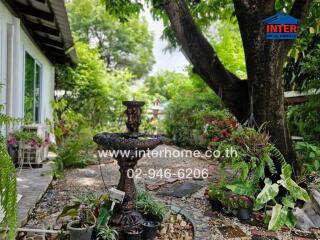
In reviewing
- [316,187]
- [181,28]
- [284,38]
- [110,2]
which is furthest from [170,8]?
[316,187]

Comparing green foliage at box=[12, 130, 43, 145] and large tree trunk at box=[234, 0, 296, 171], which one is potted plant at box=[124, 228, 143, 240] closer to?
large tree trunk at box=[234, 0, 296, 171]

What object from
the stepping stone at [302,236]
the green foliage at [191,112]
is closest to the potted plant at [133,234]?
the stepping stone at [302,236]

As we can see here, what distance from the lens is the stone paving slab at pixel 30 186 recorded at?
299cm

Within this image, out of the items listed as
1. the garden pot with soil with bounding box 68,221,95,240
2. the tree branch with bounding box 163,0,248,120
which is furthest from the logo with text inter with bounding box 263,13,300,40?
the garden pot with soil with bounding box 68,221,95,240

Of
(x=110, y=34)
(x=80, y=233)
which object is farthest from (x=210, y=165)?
(x=110, y=34)

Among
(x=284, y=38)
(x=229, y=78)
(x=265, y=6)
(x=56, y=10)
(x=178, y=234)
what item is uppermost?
(x=56, y=10)

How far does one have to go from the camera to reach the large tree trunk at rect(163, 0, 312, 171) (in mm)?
3324

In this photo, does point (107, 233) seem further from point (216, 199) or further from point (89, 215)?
point (216, 199)

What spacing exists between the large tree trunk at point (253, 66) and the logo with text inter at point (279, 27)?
0.05 meters

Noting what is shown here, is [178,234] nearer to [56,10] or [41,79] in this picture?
[56,10]

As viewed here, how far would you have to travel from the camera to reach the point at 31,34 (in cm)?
645

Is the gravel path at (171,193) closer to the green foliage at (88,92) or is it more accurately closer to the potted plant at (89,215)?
the potted plant at (89,215)

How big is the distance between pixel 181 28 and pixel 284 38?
3.70ft

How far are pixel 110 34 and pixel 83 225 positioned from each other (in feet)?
58.3
